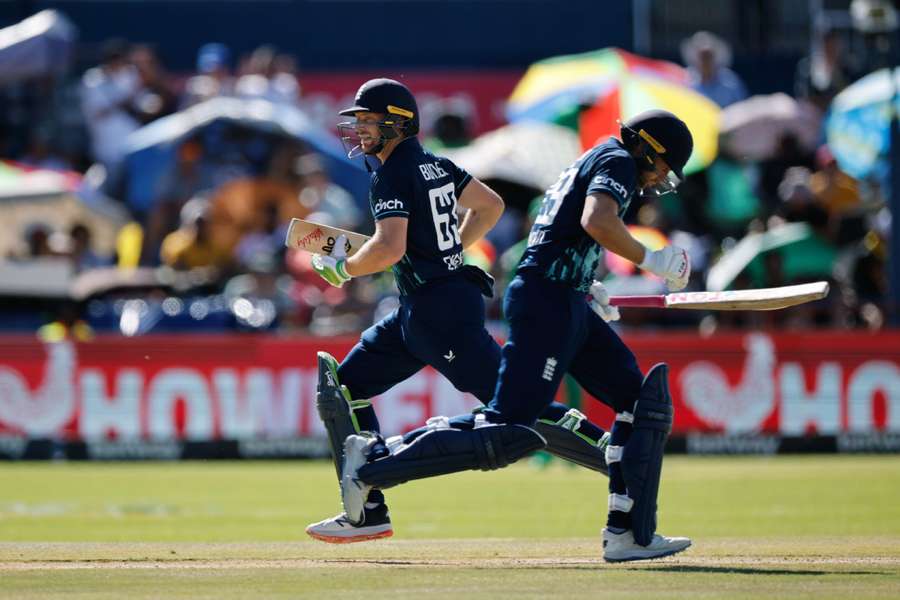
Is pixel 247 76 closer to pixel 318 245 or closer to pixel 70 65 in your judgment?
pixel 70 65

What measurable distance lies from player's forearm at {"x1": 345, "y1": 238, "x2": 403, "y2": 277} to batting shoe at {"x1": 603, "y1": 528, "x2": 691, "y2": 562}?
68.6 inches

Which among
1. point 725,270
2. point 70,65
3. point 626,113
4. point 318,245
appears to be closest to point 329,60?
point 70,65

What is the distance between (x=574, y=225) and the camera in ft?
26.5

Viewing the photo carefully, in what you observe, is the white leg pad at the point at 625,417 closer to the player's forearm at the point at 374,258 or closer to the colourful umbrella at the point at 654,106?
the player's forearm at the point at 374,258

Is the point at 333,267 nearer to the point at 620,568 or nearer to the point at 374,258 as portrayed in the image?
the point at 374,258

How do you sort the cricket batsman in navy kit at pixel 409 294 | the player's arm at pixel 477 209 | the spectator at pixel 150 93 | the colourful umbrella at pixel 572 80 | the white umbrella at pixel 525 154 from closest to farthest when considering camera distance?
the cricket batsman in navy kit at pixel 409 294, the player's arm at pixel 477 209, the white umbrella at pixel 525 154, the colourful umbrella at pixel 572 80, the spectator at pixel 150 93

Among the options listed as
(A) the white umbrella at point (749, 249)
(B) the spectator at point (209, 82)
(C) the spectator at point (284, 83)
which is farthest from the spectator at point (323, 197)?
(A) the white umbrella at point (749, 249)

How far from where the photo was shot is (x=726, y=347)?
16.9m

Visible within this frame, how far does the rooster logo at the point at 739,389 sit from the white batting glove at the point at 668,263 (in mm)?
9035

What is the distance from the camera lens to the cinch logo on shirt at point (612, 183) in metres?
7.87

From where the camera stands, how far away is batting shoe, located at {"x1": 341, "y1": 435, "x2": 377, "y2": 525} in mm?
→ 8172

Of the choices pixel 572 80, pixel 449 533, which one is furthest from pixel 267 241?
pixel 449 533

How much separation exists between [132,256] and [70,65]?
11.9ft

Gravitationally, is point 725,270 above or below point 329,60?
below
